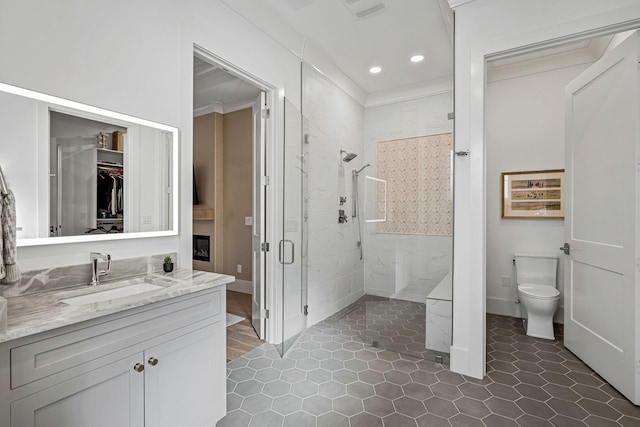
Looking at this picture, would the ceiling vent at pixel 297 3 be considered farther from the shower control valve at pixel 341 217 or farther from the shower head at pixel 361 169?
the shower control valve at pixel 341 217

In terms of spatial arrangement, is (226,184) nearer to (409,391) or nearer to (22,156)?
(22,156)

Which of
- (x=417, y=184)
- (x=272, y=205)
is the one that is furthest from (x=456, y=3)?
(x=272, y=205)

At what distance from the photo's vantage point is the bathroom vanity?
1031mm

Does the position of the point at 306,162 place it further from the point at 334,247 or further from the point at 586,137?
the point at 586,137

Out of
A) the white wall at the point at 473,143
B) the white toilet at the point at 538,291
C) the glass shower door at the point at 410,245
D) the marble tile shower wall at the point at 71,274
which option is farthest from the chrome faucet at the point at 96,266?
the white toilet at the point at 538,291

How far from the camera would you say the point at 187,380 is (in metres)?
1.55

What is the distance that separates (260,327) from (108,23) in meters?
2.55

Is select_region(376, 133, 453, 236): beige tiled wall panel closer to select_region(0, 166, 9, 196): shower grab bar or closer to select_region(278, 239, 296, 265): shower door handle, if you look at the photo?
select_region(278, 239, 296, 265): shower door handle

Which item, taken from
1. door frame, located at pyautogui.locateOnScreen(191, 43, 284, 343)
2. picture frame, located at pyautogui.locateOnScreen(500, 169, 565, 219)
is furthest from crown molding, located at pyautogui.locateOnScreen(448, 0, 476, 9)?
picture frame, located at pyautogui.locateOnScreen(500, 169, 565, 219)

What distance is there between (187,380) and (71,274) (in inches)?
30.3

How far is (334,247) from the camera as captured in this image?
335 centimetres

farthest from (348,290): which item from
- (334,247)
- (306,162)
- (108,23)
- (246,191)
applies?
(108,23)

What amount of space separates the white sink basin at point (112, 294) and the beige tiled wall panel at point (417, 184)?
6.42 ft

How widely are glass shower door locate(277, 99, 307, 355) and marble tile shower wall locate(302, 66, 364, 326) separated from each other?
14 centimetres
